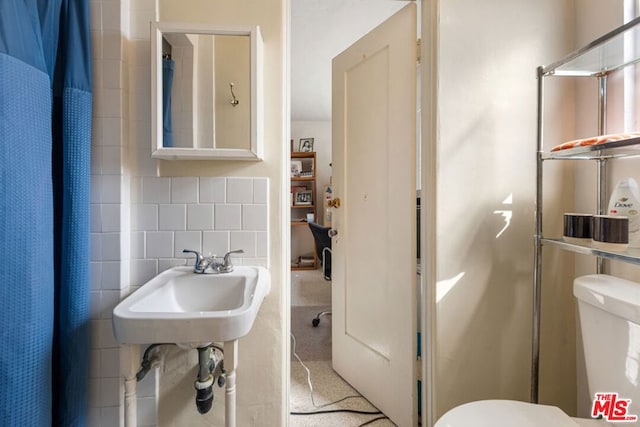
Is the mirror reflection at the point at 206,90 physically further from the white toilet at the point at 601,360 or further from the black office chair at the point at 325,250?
the black office chair at the point at 325,250

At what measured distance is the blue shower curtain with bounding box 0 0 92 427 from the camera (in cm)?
73

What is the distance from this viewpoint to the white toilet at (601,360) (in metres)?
0.74

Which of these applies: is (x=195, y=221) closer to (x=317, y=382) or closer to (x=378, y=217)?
(x=378, y=217)

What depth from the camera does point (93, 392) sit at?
99cm

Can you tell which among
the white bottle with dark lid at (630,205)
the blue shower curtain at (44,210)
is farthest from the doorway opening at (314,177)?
the white bottle with dark lid at (630,205)

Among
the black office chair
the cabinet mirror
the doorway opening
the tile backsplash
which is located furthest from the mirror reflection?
the black office chair

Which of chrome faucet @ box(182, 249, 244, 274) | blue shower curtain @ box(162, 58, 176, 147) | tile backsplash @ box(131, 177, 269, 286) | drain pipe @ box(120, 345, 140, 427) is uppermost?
blue shower curtain @ box(162, 58, 176, 147)

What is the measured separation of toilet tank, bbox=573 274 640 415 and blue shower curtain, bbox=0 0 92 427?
5.28 feet

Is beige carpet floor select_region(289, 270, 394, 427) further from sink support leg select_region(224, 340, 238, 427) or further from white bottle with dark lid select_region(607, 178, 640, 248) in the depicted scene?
white bottle with dark lid select_region(607, 178, 640, 248)

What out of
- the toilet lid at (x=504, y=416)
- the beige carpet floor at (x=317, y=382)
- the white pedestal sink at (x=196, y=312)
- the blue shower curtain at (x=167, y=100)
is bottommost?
the beige carpet floor at (x=317, y=382)

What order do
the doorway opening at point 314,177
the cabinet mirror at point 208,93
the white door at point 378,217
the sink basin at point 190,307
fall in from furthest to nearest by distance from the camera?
the doorway opening at point 314,177 < the white door at point 378,217 < the cabinet mirror at point 208,93 < the sink basin at point 190,307

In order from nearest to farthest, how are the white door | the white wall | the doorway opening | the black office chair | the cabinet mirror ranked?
1. the cabinet mirror
2. the white wall
3. the white door
4. the doorway opening
5. the black office chair

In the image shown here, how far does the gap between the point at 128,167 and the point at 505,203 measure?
1512mm

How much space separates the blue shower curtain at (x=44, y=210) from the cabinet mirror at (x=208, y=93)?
240mm
